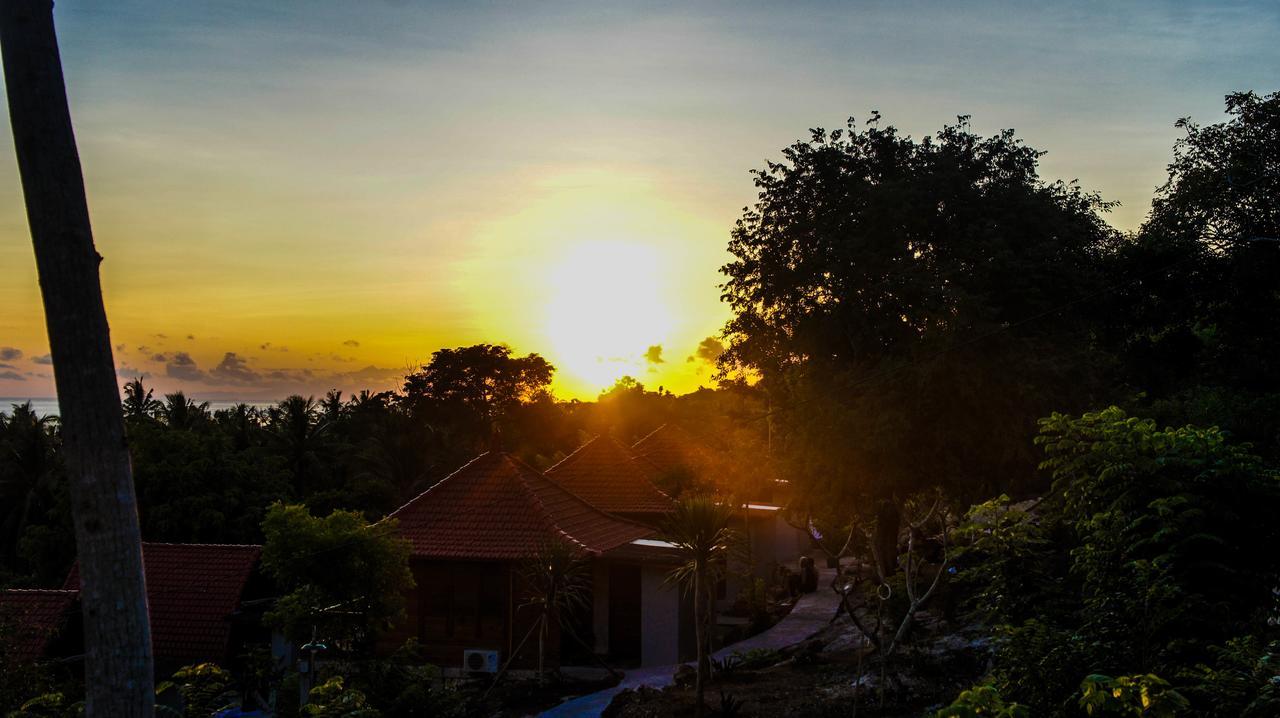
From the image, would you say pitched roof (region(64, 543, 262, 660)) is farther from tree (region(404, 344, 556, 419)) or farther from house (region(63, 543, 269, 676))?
tree (region(404, 344, 556, 419))

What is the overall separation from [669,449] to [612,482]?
6.61 meters

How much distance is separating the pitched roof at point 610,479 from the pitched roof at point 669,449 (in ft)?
10.7

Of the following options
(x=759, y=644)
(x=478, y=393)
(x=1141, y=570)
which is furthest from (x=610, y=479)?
(x=478, y=393)

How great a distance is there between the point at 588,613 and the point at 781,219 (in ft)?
36.7

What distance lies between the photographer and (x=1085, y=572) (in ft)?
25.9

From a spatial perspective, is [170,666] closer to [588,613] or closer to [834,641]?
[588,613]

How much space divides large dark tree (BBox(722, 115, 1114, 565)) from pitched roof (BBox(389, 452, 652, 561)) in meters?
5.37

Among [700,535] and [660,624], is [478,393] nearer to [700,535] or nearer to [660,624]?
[660,624]

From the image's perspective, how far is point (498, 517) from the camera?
21.7m

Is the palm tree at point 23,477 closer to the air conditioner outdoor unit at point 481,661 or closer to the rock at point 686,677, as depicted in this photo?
the air conditioner outdoor unit at point 481,661

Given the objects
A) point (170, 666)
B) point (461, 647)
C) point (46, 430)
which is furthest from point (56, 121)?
point (46, 430)

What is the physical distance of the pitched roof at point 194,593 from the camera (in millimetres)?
21125

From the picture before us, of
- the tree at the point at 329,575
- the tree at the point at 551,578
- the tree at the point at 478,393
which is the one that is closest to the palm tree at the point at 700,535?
the tree at the point at 551,578

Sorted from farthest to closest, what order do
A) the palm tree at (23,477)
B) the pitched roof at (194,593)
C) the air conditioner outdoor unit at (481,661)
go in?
the palm tree at (23,477), the pitched roof at (194,593), the air conditioner outdoor unit at (481,661)
